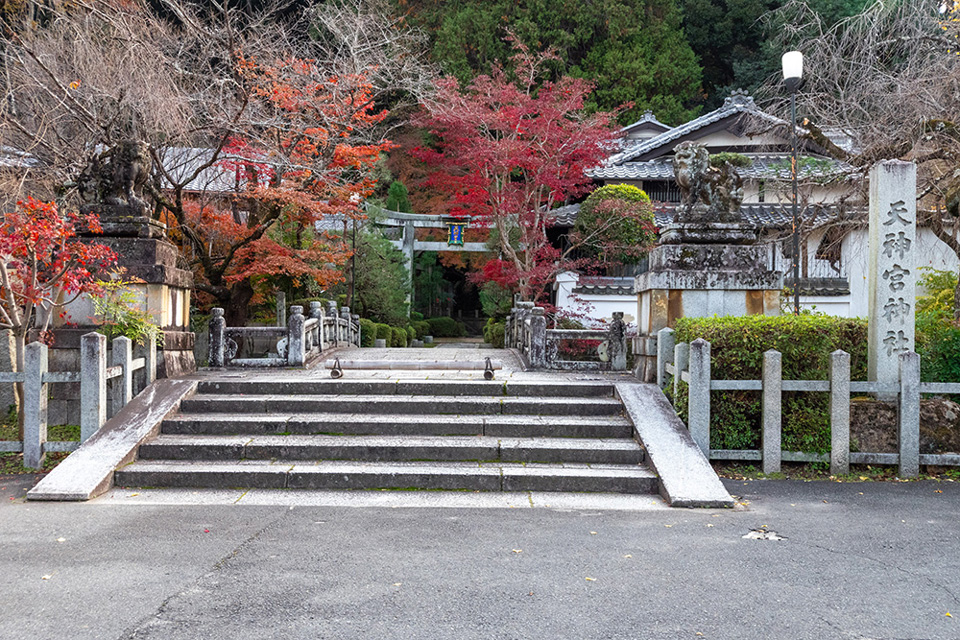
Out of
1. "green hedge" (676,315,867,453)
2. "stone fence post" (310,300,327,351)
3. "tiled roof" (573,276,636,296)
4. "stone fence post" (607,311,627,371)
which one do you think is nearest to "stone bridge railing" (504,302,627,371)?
"stone fence post" (607,311,627,371)

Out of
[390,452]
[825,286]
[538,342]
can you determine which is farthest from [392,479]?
[825,286]

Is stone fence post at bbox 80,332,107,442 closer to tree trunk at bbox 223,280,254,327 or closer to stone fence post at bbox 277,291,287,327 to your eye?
tree trunk at bbox 223,280,254,327

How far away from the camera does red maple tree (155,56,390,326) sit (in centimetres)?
1243

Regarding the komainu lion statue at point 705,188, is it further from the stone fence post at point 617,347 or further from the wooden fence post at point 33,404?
the wooden fence post at point 33,404

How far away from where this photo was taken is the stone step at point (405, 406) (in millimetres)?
8195

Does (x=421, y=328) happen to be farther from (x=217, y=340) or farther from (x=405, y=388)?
(x=405, y=388)

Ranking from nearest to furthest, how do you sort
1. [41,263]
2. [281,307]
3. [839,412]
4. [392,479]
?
[392,479] < [839,412] < [41,263] < [281,307]

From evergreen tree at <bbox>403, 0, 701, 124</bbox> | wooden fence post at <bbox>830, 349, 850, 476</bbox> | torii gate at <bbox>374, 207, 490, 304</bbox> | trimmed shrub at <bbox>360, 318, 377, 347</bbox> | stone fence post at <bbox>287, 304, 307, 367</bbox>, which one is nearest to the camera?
wooden fence post at <bbox>830, 349, 850, 476</bbox>

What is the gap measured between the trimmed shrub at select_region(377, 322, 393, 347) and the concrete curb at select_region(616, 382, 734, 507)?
13434 millimetres

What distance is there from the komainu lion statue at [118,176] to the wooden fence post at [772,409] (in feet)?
25.4

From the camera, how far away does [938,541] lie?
512 cm

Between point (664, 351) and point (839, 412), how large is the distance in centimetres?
209

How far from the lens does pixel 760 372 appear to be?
7453 millimetres

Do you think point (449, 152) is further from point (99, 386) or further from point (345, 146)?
point (99, 386)
